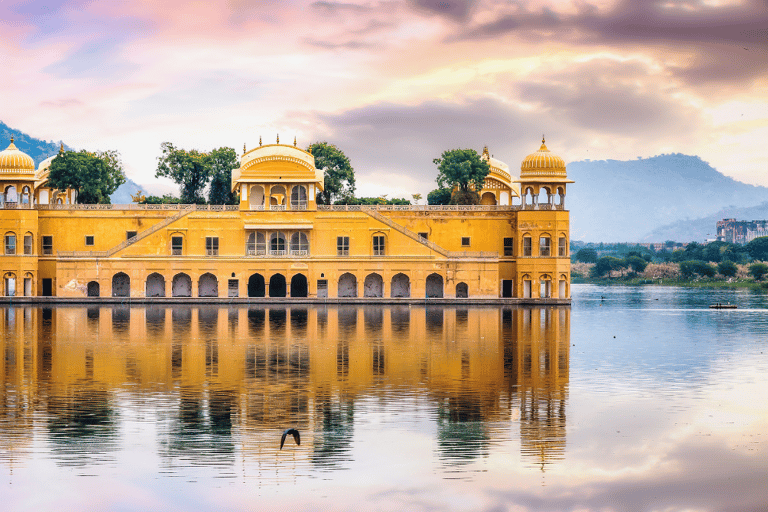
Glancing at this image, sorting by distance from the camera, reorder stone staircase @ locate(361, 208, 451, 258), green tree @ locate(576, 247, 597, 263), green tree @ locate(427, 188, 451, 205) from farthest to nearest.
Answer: green tree @ locate(576, 247, 597, 263)
green tree @ locate(427, 188, 451, 205)
stone staircase @ locate(361, 208, 451, 258)

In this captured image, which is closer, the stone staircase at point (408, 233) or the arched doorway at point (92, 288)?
the stone staircase at point (408, 233)

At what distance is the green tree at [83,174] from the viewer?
7088 centimetres

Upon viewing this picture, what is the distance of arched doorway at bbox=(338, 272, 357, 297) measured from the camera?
211 ft

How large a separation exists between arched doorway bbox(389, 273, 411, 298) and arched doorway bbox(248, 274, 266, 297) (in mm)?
8668

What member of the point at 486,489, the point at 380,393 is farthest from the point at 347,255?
the point at 486,489

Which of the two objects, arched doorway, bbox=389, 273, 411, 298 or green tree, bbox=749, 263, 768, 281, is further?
green tree, bbox=749, 263, 768, 281

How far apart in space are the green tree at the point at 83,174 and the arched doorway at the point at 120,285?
1150 centimetres

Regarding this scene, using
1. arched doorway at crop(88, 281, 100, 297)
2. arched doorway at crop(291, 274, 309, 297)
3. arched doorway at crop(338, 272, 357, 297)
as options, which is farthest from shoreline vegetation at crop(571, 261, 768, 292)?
arched doorway at crop(88, 281, 100, 297)

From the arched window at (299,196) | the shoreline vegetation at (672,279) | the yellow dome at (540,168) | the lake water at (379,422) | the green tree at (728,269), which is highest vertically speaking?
the yellow dome at (540,168)

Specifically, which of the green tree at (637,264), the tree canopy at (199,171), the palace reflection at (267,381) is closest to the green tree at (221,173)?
the tree canopy at (199,171)

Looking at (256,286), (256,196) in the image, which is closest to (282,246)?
(256,286)

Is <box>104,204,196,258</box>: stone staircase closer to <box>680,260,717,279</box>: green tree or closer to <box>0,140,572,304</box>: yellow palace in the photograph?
<box>0,140,572,304</box>: yellow palace

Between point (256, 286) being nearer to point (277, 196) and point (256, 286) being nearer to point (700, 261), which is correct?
point (277, 196)

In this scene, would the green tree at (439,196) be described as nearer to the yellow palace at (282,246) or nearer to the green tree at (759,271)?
the yellow palace at (282,246)
